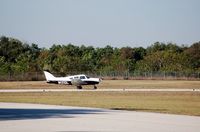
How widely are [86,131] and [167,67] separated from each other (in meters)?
127

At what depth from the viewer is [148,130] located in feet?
68.9

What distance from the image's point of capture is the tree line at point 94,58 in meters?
141

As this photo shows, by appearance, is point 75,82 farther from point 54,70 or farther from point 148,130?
point 54,70

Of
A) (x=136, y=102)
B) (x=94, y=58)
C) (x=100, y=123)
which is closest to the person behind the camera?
(x=100, y=123)

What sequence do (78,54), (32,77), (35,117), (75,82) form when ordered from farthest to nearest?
(78,54)
(32,77)
(75,82)
(35,117)

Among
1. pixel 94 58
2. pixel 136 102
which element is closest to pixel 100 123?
pixel 136 102

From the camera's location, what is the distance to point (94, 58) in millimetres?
175000

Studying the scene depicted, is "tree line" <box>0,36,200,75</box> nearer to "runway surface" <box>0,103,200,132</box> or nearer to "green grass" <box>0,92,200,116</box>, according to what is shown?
"green grass" <box>0,92,200,116</box>

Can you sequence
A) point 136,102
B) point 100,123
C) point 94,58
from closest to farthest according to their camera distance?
point 100,123
point 136,102
point 94,58

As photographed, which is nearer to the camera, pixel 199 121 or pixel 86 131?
pixel 86 131

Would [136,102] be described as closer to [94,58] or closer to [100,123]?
[100,123]

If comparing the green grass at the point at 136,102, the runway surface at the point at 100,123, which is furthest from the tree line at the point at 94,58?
the runway surface at the point at 100,123

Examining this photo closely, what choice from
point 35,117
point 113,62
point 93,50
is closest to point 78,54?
point 93,50

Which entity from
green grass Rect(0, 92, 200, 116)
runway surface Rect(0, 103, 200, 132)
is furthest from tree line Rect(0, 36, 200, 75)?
runway surface Rect(0, 103, 200, 132)
